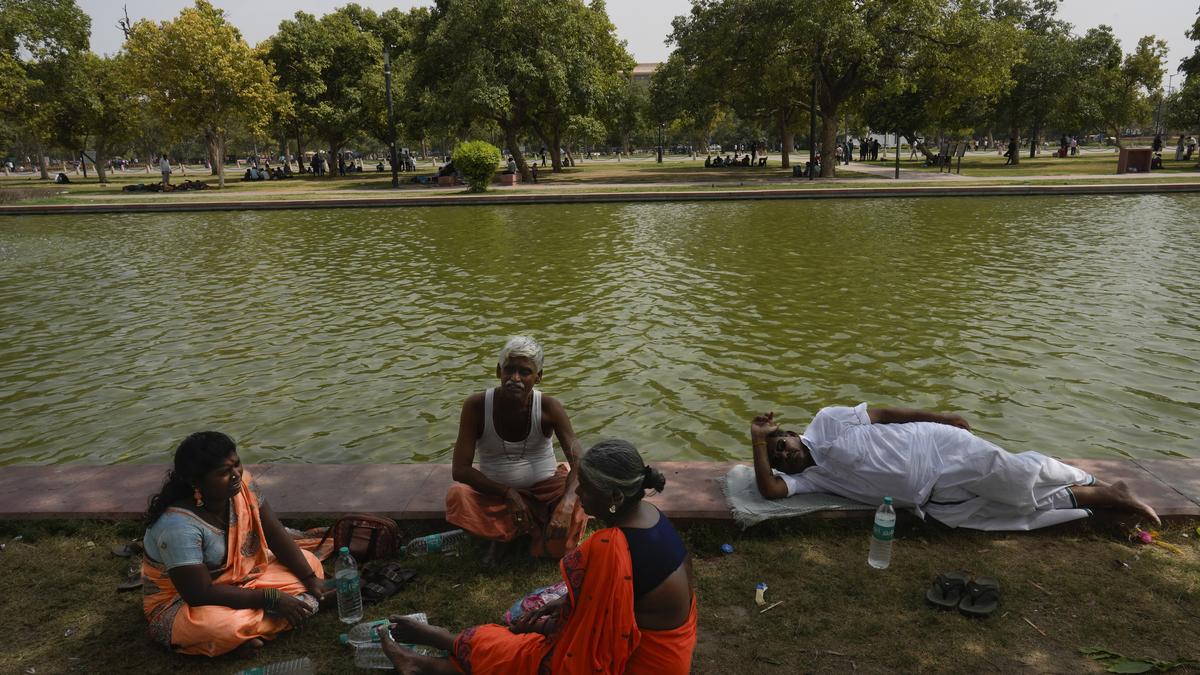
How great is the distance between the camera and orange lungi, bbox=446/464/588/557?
4148mm

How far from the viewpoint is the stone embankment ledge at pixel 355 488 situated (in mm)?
4508

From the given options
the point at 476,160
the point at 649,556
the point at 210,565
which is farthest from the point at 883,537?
the point at 476,160

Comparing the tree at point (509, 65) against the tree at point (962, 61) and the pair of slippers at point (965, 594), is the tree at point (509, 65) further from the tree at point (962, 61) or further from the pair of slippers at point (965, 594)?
the pair of slippers at point (965, 594)

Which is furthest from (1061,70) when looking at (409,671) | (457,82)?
(409,671)

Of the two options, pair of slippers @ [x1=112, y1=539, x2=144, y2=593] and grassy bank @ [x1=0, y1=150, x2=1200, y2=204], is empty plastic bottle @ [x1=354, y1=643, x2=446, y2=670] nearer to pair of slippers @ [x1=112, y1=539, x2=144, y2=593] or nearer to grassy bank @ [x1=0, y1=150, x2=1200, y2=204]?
pair of slippers @ [x1=112, y1=539, x2=144, y2=593]

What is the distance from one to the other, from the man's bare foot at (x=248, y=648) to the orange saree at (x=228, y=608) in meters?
0.03

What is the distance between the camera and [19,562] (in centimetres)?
414

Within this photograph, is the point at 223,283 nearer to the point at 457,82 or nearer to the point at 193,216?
the point at 193,216

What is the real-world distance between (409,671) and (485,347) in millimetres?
5743

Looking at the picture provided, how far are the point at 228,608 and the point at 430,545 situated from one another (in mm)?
1126

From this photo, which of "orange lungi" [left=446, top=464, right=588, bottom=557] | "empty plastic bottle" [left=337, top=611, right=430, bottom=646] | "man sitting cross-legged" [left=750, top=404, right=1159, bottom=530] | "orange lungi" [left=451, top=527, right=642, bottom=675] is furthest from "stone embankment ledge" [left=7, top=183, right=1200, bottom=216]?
"orange lungi" [left=451, top=527, right=642, bottom=675]

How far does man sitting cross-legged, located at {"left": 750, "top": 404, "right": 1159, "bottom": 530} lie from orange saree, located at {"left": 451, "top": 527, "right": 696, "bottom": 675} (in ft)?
6.41

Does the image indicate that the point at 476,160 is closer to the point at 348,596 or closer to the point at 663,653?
the point at 348,596

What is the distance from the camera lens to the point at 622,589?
8.36ft
